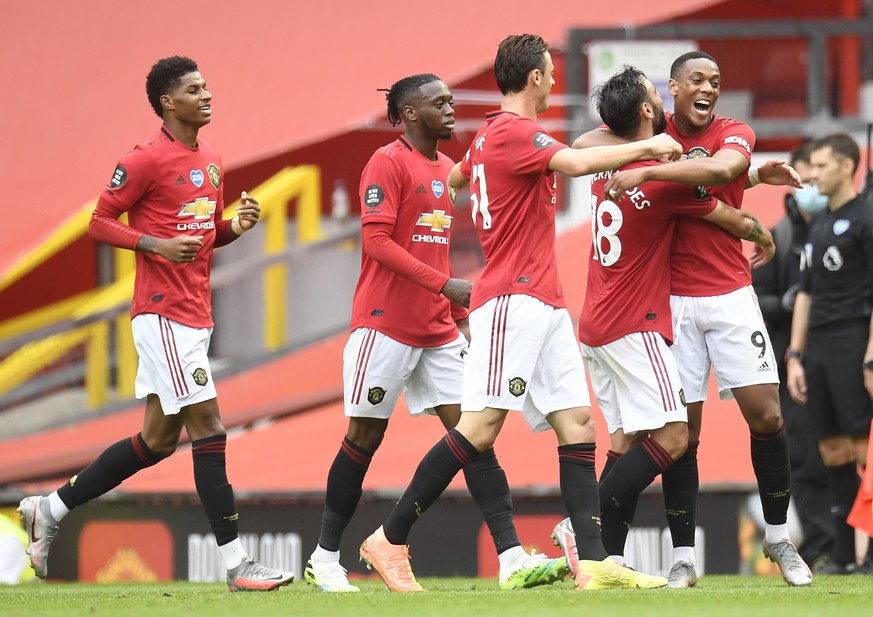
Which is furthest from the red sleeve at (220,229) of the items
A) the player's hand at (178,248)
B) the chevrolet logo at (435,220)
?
the chevrolet logo at (435,220)

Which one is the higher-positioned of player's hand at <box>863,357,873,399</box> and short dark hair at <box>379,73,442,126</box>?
short dark hair at <box>379,73,442,126</box>

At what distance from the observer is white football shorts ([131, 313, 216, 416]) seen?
6055 millimetres

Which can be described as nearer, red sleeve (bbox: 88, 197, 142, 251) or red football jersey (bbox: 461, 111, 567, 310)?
red football jersey (bbox: 461, 111, 567, 310)

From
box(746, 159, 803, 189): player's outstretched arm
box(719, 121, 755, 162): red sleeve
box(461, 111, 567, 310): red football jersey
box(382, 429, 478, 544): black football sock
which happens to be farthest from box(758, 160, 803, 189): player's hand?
box(382, 429, 478, 544): black football sock

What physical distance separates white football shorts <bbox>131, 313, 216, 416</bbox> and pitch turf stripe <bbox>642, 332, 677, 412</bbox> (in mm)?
1809

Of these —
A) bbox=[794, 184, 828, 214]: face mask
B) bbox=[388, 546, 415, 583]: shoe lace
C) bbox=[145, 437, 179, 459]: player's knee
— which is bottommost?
bbox=[388, 546, 415, 583]: shoe lace

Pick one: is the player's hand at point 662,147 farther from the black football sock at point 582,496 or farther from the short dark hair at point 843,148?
the short dark hair at point 843,148

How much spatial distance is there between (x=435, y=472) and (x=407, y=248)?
102cm

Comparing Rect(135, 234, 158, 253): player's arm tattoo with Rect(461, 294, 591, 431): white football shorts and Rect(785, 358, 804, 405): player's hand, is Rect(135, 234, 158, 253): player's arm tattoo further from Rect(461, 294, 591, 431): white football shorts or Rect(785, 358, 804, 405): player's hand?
Rect(785, 358, 804, 405): player's hand

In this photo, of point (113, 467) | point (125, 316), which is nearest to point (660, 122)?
point (113, 467)

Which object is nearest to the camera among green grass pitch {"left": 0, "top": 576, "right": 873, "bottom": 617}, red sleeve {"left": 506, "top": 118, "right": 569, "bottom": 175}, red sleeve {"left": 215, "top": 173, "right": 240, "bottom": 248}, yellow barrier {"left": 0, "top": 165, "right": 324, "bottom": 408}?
green grass pitch {"left": 0, "top": 576, "right": 873, "bottom": 617}

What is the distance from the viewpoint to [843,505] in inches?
288

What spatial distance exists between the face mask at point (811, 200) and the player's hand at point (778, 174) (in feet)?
6.30

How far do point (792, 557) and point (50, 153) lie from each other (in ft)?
28.9
